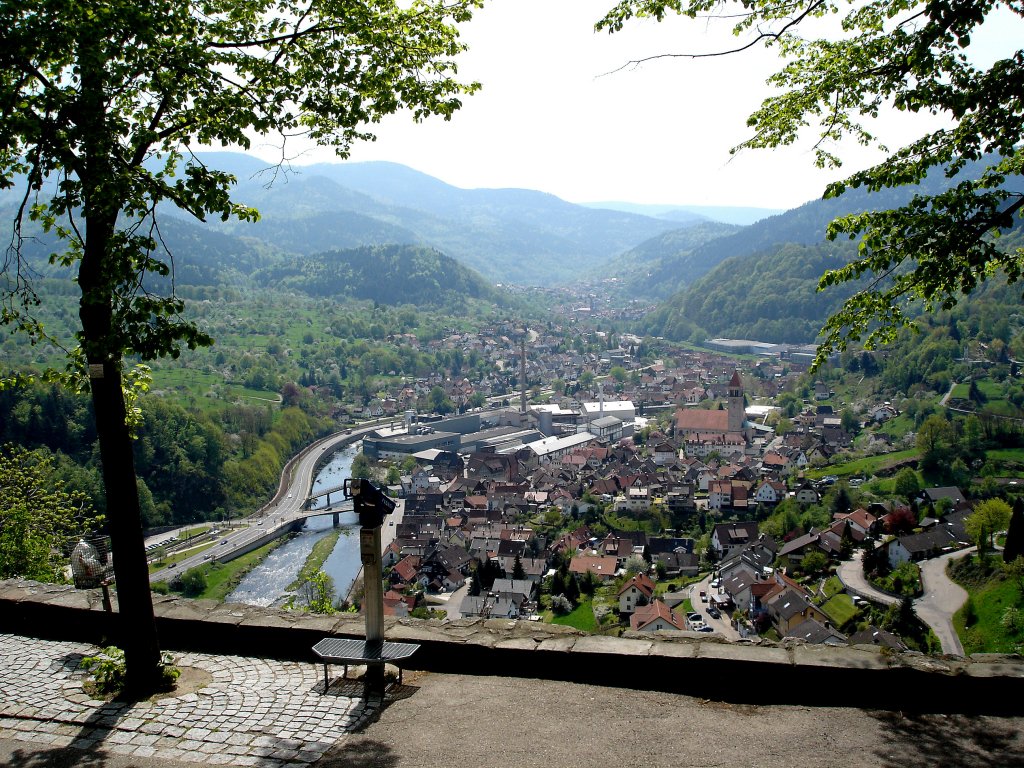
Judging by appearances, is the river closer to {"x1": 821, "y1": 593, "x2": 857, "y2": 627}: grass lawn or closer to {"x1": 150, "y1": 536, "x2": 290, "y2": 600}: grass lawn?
{"x1": 150, "y1": 536, "x2": 290, "y2": 600}: grass lawn

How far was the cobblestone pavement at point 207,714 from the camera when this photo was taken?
128 inches

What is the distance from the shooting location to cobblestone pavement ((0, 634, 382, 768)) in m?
3.25

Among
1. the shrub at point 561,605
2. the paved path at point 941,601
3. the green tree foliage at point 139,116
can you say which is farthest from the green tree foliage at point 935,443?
the green tree foliage at point 139,116

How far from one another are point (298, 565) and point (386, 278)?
9071 cm

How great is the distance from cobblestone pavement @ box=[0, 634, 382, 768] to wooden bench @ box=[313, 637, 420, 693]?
178mm

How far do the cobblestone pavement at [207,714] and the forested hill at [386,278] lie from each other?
106728 mm

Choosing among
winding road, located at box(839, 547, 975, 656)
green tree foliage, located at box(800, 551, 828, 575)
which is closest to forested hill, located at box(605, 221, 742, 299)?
green tree foliage, located at box(800, 551, 828, 575)

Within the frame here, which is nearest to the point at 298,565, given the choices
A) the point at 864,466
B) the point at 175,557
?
the point at 175,557

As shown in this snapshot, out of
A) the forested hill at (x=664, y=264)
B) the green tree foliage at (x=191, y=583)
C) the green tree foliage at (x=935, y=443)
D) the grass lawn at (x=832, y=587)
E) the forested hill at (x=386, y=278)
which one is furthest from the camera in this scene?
the forested hill at (x=664, y=264)

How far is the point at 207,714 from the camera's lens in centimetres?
358

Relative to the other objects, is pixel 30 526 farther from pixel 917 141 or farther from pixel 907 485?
pixel 907 485

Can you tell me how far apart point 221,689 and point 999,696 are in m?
3.57

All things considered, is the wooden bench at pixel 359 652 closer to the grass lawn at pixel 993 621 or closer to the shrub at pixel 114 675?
the shrub at pixel 114 675

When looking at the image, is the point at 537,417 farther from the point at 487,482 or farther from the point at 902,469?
the point at 902,469
